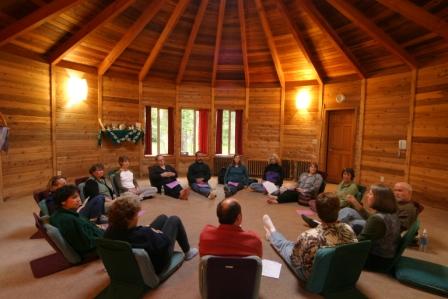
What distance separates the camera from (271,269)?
270 cm

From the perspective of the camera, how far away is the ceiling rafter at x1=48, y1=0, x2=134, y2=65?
15.7 ft

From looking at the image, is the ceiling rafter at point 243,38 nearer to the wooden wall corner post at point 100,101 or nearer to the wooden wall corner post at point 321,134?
the wooden wall corner post at point 321,134

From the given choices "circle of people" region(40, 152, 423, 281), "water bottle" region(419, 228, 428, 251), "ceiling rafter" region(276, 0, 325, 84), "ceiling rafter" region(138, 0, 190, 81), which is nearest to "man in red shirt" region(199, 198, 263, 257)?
"circle of people" region(40, 152, 423, 281)

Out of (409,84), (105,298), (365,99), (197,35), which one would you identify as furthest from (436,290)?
(197,35)

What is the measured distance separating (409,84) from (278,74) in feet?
10.4

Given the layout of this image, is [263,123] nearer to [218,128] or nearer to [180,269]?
[218,128]

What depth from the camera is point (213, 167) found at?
8.20 meters

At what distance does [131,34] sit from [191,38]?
1.45 meters

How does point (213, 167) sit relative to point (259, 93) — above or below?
below

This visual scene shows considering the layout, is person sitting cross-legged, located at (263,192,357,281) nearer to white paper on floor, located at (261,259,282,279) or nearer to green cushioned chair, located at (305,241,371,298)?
green cushioned chair, located at (305,241,371,298)

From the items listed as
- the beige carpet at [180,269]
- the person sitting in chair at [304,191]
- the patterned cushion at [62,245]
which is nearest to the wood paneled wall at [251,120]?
the beige carpet at [180,269]

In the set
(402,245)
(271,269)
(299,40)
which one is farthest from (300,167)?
(271,269)

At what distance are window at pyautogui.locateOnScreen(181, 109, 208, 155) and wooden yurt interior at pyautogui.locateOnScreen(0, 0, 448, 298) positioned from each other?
0.04m

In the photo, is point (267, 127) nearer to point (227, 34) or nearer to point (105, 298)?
point (227, 34)
